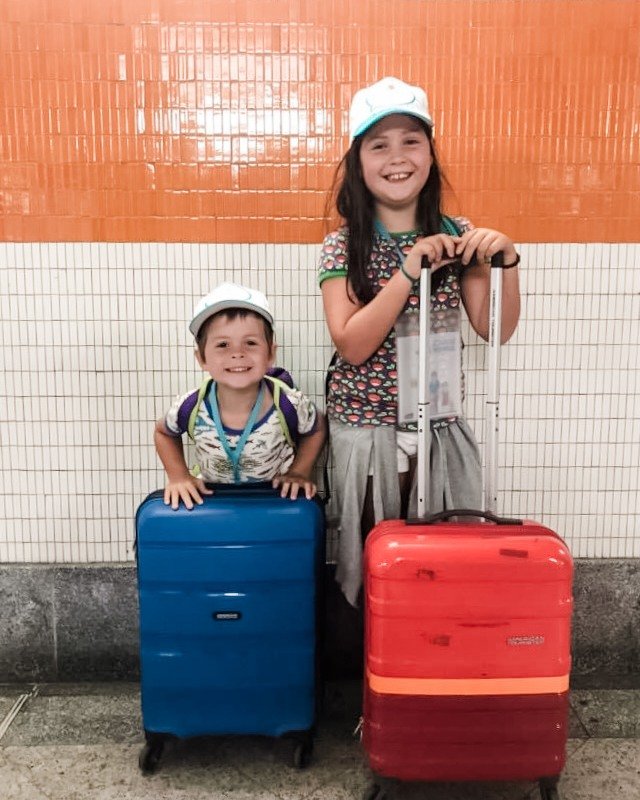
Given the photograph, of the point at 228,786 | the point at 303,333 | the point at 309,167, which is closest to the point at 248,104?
the point at 309,167

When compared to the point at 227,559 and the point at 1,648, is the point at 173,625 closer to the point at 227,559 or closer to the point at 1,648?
the point at 227,559

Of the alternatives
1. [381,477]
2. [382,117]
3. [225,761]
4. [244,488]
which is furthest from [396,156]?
[225,761]

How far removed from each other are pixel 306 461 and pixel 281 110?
128 cm

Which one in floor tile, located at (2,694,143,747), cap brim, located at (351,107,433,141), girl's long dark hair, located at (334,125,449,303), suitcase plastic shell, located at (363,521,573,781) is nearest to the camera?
suitcase plastic shell, located at (363,521,573,781)

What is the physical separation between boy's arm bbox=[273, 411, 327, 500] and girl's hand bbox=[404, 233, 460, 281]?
647 mm

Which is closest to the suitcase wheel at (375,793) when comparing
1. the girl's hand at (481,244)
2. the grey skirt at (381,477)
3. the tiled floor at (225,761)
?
the tiled floor at (225,761)

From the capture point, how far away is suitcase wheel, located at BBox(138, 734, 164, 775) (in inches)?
89.9

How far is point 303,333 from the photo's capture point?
8.95ft

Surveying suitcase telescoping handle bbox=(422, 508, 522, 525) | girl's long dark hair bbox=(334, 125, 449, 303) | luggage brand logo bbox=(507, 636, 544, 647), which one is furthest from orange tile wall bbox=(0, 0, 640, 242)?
luggage brand logo bbox=(507, 636, 544, 647)

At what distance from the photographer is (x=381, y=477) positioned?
7.22 ft

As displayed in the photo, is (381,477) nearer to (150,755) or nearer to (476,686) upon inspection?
(476,686)

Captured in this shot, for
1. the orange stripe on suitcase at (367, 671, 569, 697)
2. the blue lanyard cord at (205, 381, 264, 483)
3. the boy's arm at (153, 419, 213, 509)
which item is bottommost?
the orange stripe on suitcase at (367, 671, 569, 697)

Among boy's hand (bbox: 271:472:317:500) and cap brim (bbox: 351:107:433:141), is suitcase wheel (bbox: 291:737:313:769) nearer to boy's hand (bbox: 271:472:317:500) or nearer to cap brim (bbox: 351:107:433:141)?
boy's hand (bbox: 271:472:317:500)

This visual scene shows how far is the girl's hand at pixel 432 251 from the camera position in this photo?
1943 mm
